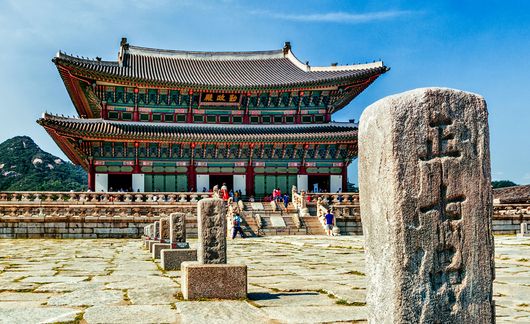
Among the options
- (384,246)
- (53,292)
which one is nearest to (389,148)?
(384,246)

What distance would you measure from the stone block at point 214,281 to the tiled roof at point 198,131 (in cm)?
2522

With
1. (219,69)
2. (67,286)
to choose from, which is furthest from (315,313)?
(219,69)

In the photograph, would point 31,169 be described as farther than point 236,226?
Yes

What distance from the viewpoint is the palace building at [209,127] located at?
32125mm

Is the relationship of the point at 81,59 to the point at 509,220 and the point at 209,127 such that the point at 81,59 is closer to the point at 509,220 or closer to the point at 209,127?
the point at 209,127

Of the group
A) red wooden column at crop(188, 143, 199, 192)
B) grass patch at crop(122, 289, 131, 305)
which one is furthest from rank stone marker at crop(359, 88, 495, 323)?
red wooden column at crop(188, 143, 199, 192)

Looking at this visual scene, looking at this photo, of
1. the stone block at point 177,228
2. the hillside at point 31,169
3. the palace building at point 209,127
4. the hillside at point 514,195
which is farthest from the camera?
the hillside at point 31,169

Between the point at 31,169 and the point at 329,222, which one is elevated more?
the point at 31,169

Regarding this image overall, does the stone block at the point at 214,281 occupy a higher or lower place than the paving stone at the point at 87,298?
higher

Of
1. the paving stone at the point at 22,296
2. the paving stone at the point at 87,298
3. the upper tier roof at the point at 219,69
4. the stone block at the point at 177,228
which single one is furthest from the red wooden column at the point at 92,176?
the paving stone at the point at 87,298

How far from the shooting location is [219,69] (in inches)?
1577

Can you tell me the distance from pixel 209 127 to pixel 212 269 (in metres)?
28.9

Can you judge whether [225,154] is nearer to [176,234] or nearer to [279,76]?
[279,76]

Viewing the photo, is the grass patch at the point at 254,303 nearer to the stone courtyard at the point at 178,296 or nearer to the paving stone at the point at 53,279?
the stone courtyard at the point at 178,296
